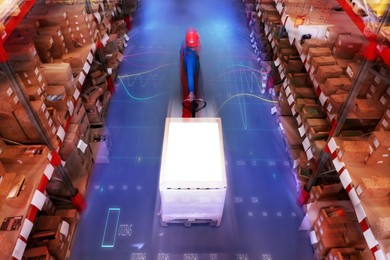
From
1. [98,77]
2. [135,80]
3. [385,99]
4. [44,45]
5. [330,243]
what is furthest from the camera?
[135,80]

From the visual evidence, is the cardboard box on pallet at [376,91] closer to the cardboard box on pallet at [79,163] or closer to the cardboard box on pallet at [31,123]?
the cardboard box on pallet at [31,123]

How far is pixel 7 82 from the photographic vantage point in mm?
2525

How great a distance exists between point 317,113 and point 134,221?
2.82 meters

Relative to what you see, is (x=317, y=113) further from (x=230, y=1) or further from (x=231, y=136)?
(x=230, y=1)

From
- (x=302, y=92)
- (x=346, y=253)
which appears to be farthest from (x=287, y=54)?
(x=346, y=253)

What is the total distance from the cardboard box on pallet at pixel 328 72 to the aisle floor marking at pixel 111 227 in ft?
10.4

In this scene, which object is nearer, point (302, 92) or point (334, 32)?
point (334, 32)

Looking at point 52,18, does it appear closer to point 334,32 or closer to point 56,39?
point 56,39

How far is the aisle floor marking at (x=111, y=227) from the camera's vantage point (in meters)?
3.59

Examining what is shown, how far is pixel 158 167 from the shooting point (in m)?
4.40

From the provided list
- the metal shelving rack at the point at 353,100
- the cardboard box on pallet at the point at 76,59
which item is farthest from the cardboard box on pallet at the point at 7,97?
the metal shelving rack at the point at 353,100

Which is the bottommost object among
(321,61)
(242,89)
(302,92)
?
(321,61)

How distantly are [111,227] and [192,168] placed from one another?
1.81 metres

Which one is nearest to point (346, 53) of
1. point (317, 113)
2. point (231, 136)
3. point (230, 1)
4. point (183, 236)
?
point (317, 113)
